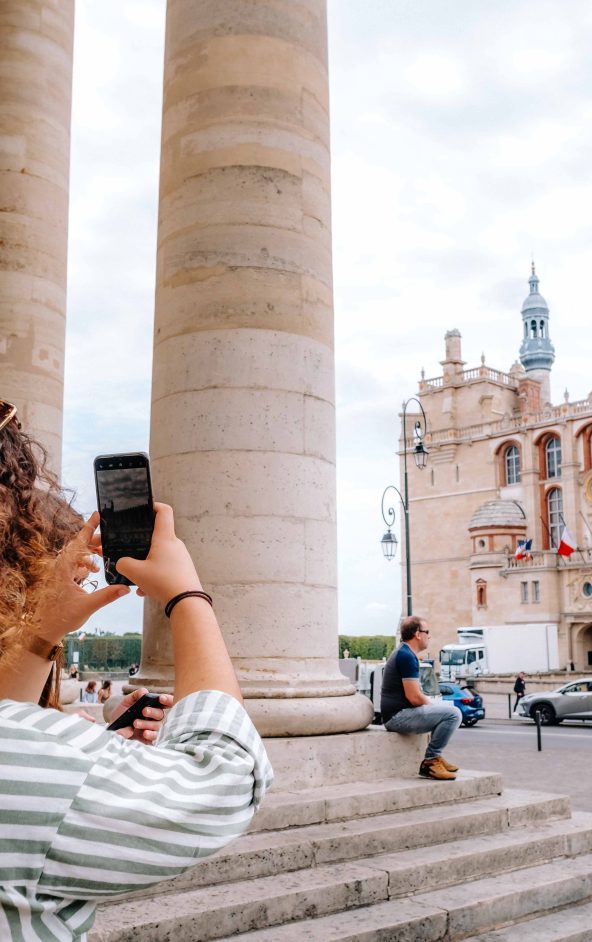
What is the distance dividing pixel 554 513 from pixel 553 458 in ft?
13.6

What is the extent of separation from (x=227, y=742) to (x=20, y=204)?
10.1m

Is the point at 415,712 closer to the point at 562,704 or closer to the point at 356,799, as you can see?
the point at 356,799

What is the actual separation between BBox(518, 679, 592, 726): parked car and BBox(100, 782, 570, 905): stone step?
2173 cm

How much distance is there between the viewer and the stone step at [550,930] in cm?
537

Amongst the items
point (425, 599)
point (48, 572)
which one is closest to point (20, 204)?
point (48, 572)

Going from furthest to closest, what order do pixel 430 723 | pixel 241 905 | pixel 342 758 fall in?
pixel 430 723 < pixel 342 758 < pixel 241 905

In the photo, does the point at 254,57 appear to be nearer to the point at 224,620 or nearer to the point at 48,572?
the point at 224,620

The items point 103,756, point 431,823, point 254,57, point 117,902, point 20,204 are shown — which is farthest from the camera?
point 20,204

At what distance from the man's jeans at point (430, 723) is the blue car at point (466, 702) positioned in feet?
68.9

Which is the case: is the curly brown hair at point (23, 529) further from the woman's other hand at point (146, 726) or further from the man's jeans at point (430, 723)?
the man's jeans at point (430, 723)

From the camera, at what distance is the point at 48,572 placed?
144 centimetres

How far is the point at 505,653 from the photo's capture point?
162ft

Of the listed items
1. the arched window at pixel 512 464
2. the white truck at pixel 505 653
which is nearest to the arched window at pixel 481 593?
the arched window at pixel 512 464

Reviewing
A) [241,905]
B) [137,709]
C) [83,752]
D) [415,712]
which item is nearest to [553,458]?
[415,712]
